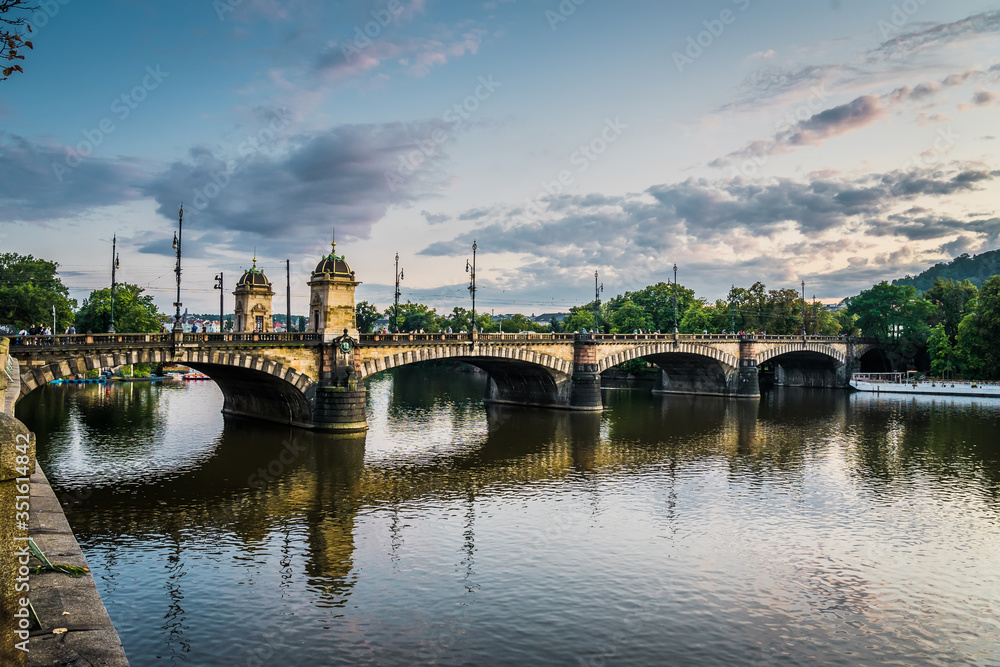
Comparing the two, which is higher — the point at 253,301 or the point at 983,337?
the point at 253,301

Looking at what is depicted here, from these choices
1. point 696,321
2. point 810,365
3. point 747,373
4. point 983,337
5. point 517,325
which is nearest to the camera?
point 747,373

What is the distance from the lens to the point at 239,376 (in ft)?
167

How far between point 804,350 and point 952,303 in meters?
29.7

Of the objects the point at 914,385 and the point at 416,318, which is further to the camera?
the point at 416,318

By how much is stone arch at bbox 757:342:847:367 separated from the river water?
32.7m

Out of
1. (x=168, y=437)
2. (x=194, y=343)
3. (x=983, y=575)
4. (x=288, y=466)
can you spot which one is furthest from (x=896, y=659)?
(x=168, y=437)

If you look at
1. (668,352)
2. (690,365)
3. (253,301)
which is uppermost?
(253,301)

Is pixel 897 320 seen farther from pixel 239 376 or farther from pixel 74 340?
pixel 74 340

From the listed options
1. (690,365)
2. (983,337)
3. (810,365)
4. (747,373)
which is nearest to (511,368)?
(690,365)

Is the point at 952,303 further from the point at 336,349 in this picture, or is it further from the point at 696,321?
the point at 336,349

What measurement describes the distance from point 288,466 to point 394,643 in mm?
21750

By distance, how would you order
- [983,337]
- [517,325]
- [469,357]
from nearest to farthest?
[469,357]
[983,337]
[517,325]

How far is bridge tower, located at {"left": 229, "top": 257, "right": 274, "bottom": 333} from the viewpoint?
58812mm

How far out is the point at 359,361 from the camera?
48.5m
